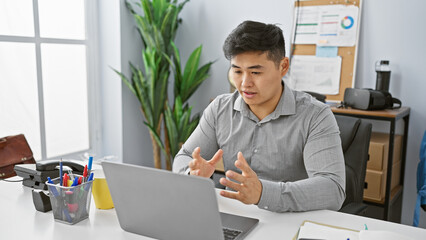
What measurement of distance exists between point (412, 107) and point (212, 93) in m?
1.58

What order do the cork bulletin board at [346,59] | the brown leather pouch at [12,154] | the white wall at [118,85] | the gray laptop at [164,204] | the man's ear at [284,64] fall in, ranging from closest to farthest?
the gray laptop at [164,204] → the man's ear at [284,64] → the brown leather pouch at [12,154] → the cork bulletin board at [346,59] → the white wall at [118,85]

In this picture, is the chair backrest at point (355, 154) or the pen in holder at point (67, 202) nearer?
the pen in holder at point (67, 202)

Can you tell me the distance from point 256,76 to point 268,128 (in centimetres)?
23

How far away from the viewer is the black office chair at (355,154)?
156 centimetres

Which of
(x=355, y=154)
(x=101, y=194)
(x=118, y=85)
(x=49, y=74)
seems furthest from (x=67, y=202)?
(x=118, y=85)

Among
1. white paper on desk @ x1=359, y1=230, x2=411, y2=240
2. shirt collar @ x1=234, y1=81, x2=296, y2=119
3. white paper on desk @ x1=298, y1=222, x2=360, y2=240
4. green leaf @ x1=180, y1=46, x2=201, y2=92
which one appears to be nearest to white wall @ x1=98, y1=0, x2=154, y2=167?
green leaf @ x1=180, y1=46, x2=201, y2=92

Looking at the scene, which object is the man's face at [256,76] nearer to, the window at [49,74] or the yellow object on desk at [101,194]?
the yellow object on desk at [101,194]

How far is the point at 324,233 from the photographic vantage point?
100 cm

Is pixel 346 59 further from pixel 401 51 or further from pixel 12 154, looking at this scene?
pixel 12 154

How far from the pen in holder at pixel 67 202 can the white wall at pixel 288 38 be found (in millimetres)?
2165

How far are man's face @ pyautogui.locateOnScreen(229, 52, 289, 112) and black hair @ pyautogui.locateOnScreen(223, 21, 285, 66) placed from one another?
0.02 meters

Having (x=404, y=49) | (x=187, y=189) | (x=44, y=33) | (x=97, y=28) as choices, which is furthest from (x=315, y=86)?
(x=187, y=189)

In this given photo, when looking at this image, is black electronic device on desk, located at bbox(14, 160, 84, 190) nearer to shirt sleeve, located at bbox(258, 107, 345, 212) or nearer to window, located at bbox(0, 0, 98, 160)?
shirt sleeve, located at bbox(258, 107, 345, 212)

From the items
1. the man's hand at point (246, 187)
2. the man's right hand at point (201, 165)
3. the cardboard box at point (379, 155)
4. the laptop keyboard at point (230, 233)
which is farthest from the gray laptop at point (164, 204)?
the cardboard box at point (379, 155)
